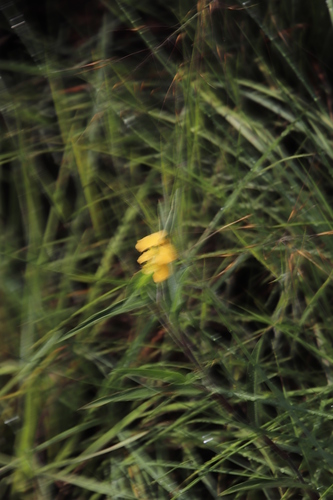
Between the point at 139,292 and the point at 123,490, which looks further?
the point at 123,490

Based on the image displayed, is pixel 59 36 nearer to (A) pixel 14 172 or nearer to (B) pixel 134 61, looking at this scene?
(B) pixel 134 61

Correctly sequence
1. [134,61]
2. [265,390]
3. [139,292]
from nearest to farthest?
[139,292] < [265,390] < [134,61]

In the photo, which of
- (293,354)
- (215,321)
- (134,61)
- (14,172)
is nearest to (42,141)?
(14,172)

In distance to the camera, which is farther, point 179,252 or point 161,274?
point 179,252

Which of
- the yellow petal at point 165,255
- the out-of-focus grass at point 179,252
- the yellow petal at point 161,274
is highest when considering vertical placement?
the yellow petal at point 165,255
